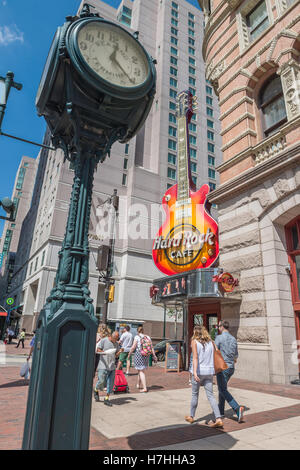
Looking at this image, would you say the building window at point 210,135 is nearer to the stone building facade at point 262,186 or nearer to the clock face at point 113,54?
the stone building facade at point 262,186

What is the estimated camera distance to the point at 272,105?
1228 cm

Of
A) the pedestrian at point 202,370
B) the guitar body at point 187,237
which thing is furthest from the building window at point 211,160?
the pedestrian at point 202,370

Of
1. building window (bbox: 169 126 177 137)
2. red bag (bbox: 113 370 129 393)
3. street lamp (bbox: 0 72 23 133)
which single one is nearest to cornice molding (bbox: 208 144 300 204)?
red bag (bbox: 113 370 129 393)

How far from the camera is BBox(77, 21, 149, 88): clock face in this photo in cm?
345

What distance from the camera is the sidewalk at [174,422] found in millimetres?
4262

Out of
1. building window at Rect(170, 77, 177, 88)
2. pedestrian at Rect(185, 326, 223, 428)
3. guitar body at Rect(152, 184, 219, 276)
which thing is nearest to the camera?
pedestrian at Rect(185, 326, 223, 428)

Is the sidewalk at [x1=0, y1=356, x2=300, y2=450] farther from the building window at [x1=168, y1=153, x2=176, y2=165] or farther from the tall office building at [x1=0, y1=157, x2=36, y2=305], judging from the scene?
the tall office building at [x1=0, y1=157, x2=36, y2=305]

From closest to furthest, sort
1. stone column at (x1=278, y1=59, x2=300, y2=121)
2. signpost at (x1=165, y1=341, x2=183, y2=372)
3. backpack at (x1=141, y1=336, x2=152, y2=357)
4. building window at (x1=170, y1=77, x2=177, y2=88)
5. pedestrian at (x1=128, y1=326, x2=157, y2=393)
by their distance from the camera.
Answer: pedestrian at (x1=128, y1=326, x2=157, y2=393) < backpack at (x1=141, y1=336, x2=152, y2=357) < stone column at (x1=278, y1=59, x2=300, y2=121) < signpost at (x1=165, y1=341, x2=183, y2=372) < building window at (x1=170, y1=77, x2=177, y2=88)

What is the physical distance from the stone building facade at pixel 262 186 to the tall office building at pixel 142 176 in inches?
715

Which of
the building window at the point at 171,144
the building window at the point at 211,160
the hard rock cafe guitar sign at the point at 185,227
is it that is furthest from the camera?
the building window at the point at 211,160

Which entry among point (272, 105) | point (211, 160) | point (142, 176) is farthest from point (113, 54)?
point (211, 160)

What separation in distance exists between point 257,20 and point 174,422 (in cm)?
1606

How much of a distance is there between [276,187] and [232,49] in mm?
8046

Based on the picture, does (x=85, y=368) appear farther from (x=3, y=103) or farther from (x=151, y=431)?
(x=3, y=103)
